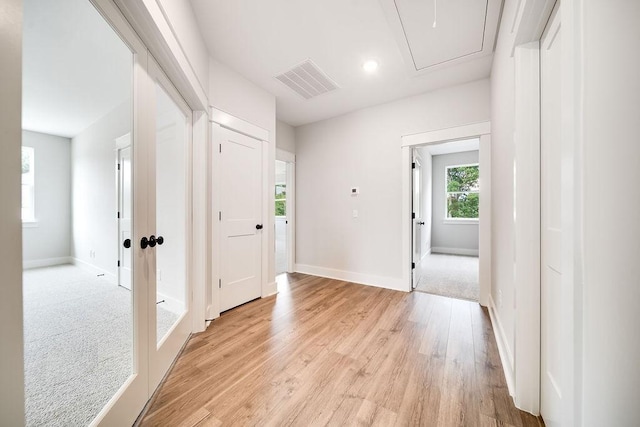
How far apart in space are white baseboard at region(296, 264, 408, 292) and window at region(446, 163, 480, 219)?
4.07 m

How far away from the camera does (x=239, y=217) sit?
2727 millimetres

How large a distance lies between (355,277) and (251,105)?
9.00ft

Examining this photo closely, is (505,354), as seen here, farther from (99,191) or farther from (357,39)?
(357,39)

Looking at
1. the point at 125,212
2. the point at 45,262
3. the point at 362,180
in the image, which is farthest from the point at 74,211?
the point at 362,180

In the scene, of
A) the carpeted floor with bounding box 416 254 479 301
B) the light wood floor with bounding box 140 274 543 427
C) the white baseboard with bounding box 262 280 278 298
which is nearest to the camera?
the light wood floor with bounding box 140 274 543 427

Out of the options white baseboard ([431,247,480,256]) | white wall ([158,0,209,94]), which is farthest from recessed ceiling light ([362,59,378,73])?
white baseboard ([431,247,480,256])

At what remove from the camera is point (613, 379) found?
0.59m

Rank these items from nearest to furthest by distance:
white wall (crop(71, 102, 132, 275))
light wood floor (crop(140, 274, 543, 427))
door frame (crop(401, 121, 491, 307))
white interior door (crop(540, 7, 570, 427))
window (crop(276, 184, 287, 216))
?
white interior door (crop(540, 7, 570, 427))
white wall (crop(71, 102, 132, 275))
light wood floor (crop(140, 274, 543, 427))
door frame (crop(401, 121, 491, 307))
window (crop(276, 184, 287, 216))

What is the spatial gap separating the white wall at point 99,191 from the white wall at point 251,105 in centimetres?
127

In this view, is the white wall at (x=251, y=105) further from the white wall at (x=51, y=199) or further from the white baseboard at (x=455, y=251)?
the white baseboard at (x=455, y=251)

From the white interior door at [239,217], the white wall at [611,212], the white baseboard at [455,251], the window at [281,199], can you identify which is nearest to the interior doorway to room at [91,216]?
the white interior door at [239,217]

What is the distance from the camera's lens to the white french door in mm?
1184

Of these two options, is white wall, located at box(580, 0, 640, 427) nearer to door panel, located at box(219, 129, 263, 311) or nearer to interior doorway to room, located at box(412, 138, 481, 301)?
door panel, located at box(219, 129, 263, 311)

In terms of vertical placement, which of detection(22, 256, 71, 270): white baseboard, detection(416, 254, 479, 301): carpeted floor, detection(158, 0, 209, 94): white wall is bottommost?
detection(416, 254, 479, 301): carpeted floor
